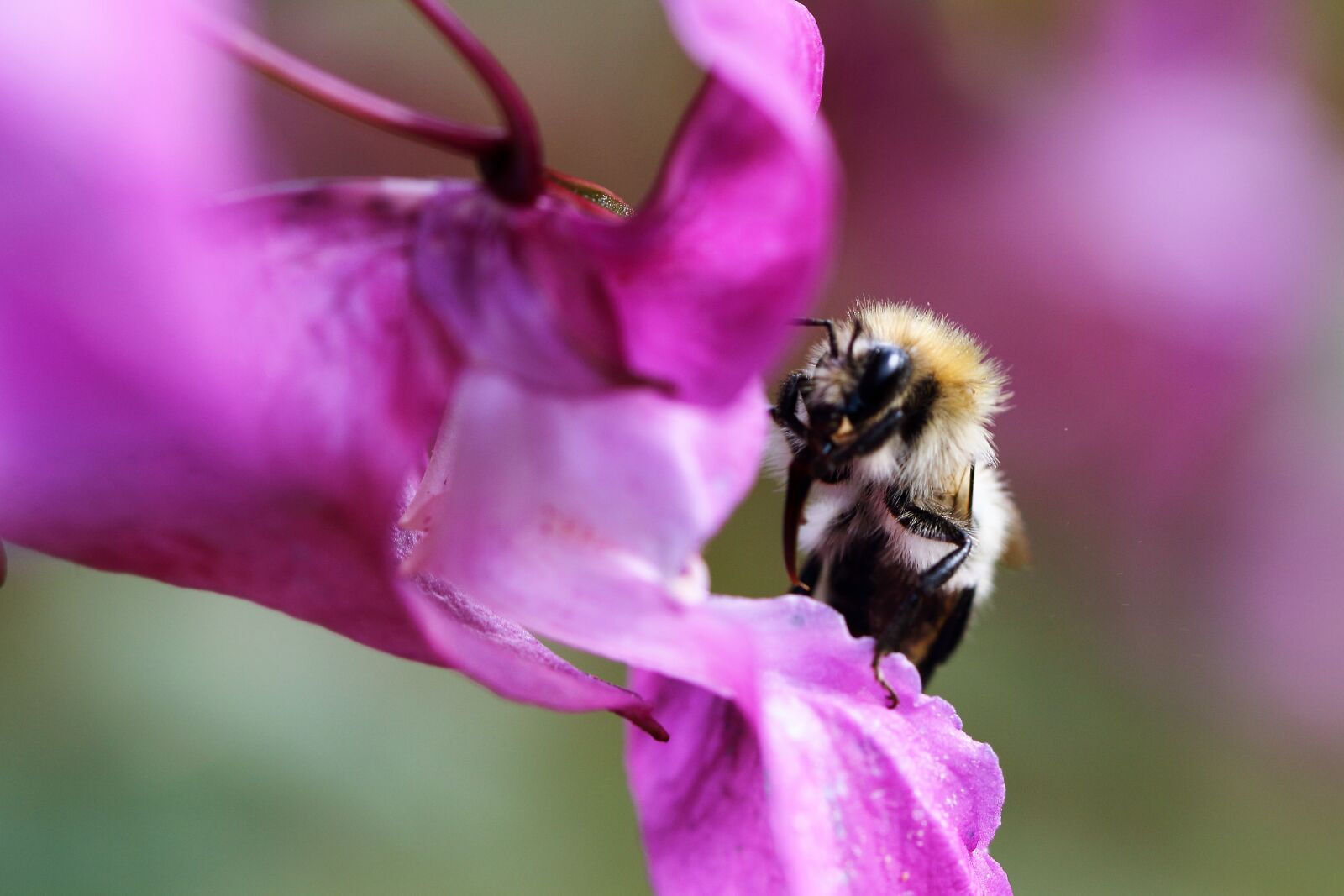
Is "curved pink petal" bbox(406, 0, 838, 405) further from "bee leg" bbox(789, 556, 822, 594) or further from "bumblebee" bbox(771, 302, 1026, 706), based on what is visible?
"bee leg" bbox(789, 556, 822, 594)

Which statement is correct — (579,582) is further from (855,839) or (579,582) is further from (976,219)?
(976,219)

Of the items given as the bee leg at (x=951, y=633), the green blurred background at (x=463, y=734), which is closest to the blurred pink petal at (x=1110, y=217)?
the green blurred background at (x=463, y=734)

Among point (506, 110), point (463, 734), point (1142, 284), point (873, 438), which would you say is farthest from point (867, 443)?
point (1142, 284)

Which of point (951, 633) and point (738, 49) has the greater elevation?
point (738, 49)

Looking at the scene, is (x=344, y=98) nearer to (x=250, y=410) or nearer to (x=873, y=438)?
(x=250, y=410)

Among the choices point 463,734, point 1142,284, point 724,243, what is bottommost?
point 463,734

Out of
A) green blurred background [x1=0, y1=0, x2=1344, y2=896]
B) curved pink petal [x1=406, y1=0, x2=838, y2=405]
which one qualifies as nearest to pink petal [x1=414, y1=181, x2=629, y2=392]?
curved pink petal [x1=406, y1=0, x2=838, y2=405]
